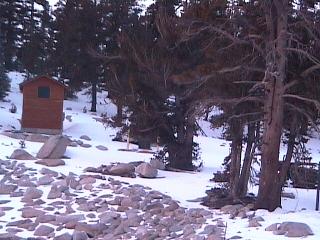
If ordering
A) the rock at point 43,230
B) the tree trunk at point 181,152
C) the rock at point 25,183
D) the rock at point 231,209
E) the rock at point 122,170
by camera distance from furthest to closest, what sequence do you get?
the tree trunk at point 181,152 → the rock at point 122,170 → the rock at point 25,183 → the rock at point 231,209 → the rock at point 43,230

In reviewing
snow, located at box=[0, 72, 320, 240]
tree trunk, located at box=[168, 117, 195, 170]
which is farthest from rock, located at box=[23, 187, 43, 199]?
tree trunk, located at box=[168, 117, 195, 170]

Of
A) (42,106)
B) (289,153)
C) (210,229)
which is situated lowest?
(210,229)

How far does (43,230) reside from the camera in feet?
37.3

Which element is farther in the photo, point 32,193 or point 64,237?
point 32,193

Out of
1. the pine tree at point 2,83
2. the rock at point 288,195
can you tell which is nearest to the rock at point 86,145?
the rock at point 288,195

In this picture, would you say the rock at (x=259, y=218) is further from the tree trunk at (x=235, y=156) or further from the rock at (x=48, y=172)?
the rock at (x=48, y=172)

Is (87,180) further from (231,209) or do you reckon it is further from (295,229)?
(295,229)

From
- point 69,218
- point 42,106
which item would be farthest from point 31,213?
point 42,106

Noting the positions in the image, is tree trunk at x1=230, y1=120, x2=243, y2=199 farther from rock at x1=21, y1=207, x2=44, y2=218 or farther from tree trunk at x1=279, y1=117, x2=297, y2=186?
rock at x1=21, y1=207, x2=44, y2=218

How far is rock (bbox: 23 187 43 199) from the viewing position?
44.7 ft

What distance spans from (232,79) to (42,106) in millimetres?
15559

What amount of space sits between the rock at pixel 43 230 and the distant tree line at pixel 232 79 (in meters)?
4.00

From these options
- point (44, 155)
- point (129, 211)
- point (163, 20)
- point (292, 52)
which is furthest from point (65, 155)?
point (292, 52)

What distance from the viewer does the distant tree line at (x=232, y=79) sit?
12016mm
